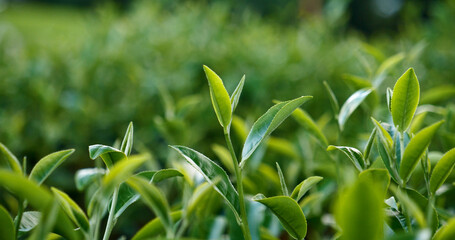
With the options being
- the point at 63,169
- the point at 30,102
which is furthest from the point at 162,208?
the point at 30,102

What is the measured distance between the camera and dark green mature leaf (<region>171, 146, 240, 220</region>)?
0.64m

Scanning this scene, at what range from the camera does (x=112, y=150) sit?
0.61m

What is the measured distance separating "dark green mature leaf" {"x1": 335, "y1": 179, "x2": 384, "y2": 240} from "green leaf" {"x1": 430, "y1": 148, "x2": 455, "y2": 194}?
27 centimetres

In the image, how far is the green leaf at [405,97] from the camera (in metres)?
0.65

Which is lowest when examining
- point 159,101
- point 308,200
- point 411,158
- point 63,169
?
point 63,169

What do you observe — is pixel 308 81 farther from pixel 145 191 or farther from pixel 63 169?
pixel 145 191

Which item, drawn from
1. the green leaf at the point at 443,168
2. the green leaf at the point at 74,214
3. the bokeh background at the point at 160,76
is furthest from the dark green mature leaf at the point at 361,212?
the bokeh background at the point at 160,76

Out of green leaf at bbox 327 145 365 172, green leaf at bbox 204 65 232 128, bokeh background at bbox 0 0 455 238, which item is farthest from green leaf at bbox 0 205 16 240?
bokeh background at bbox 0 0 455 238

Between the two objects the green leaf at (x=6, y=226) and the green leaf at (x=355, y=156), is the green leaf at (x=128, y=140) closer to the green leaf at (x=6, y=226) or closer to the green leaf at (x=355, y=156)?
the green leaf at (x=6, y=226)

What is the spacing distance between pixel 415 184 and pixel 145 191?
78 centimetres

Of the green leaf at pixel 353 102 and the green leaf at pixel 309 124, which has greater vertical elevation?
the green leaf at pixel 353 102

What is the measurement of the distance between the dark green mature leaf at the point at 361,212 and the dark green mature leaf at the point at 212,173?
236mm

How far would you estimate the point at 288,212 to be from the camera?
2.04 ft

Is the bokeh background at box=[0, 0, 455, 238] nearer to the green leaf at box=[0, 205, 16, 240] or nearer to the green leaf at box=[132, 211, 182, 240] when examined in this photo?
the green leaf at box=[132, 211, 182, 240]
